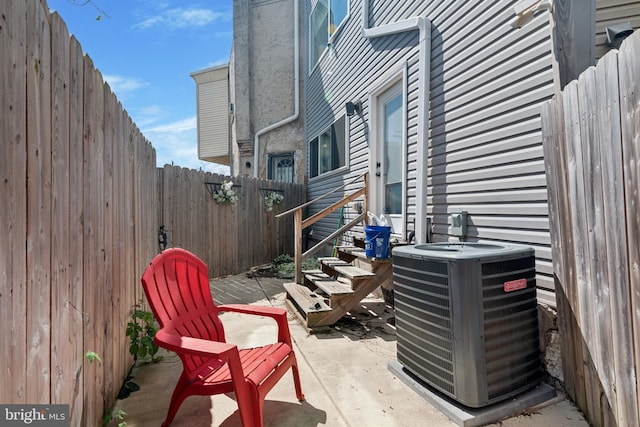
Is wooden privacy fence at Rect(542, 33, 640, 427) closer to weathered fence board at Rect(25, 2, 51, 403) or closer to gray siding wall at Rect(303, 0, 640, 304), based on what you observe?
gray siding wall at Rect(303, 0, 640, 304)

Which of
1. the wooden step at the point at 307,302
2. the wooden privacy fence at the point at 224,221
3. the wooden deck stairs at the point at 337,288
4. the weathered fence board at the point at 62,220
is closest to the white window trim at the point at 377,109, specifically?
the wooden deck stairs at the point at 337,288

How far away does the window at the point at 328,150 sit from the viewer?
6.30 metres

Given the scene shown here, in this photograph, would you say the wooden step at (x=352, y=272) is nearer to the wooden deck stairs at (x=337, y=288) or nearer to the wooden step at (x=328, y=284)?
the wooden deck stairs at (x=337, y=288)

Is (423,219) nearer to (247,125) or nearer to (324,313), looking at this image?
(324,313)

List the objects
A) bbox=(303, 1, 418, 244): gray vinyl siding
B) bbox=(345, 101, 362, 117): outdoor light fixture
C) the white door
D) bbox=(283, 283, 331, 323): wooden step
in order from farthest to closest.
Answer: bbox=(345, 101, 362, 117): outdoor light fixture < bbox=(303, 1, 418, 244): gray vinyl siding < the white door < bbox=(283, 283, 331, 323): wooden step

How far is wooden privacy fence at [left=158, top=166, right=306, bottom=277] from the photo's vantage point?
5.50 metres

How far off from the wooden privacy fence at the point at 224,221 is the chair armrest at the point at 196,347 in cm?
369

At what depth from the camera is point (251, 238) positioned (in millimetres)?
7195

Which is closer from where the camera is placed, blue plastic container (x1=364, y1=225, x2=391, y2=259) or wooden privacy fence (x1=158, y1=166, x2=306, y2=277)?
blue plastic container (x1=364, y1=225, x2=391, y2=259)

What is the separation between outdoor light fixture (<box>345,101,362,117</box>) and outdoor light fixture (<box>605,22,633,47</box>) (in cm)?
320

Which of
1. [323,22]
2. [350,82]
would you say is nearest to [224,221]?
[350,82]

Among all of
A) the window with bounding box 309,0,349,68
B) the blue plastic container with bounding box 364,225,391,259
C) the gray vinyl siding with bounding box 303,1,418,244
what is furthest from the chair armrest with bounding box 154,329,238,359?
the window with bounding box 309,0,349,68

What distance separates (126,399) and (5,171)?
1831 millimetres

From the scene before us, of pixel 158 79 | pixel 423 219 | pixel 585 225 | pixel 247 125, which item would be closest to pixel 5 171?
pixel 585 225
